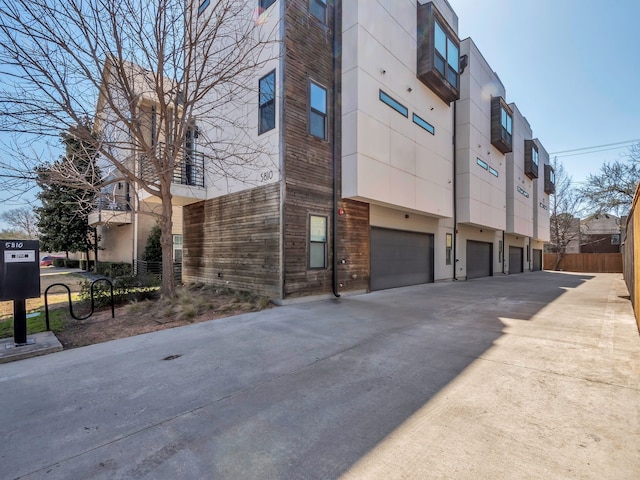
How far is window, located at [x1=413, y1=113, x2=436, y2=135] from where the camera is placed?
11.4 m

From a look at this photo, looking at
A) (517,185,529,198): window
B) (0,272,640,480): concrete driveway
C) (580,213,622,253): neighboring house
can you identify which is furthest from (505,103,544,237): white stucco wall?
(580,213,622,253): neighboring house

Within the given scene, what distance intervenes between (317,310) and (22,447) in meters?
5.48

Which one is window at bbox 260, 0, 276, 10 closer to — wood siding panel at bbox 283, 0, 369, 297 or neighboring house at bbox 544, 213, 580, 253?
wood siding panel at bbox 283, 0, 369, 297

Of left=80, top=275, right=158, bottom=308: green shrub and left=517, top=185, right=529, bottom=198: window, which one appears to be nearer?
left=80, top=275, right=158, bottom=308: green shrub

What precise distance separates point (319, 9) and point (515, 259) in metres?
22.6

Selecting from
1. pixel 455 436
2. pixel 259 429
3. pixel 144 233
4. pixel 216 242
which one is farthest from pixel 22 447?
pixel 144 233

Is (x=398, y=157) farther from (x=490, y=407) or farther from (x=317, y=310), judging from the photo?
Answer: (x=490, y=407)

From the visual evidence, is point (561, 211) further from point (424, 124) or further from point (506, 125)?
point (424, 124)

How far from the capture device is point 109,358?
4.35 m

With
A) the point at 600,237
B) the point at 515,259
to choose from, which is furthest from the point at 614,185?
the point at 600,237

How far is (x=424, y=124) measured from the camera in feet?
39.1

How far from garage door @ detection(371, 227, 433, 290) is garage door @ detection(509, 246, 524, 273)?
12862 millimetres

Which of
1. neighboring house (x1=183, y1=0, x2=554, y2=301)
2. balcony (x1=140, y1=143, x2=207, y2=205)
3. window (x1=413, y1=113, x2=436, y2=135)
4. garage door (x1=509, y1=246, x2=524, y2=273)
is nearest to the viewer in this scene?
neighboring house (x1=183, y1=0, x2=554, y2=301)

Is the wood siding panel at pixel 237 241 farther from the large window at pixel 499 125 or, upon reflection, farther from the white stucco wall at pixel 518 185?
the white stucco wall at pixel 518 185
